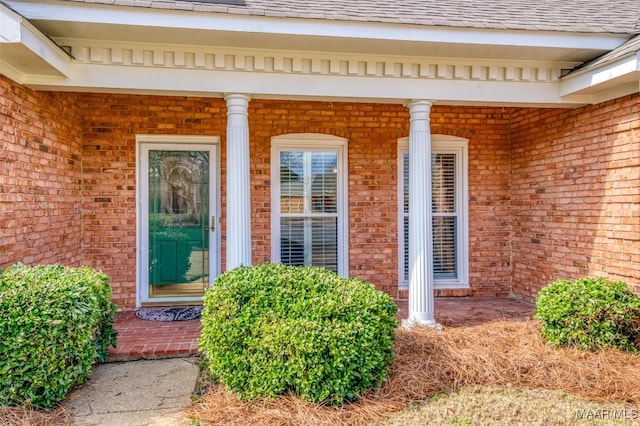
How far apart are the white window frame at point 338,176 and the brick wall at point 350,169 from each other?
0.28 feet

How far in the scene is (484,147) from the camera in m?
5.78

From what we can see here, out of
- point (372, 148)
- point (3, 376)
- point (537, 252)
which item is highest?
point (372, 148)

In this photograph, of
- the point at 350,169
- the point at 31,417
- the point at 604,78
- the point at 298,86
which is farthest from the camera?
the point at 350,169

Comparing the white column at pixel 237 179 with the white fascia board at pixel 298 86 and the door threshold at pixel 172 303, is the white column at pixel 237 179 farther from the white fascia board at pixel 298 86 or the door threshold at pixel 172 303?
the door threshold at pixel 172 303

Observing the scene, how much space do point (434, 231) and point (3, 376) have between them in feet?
16.2

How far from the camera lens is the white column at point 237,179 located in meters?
4.02

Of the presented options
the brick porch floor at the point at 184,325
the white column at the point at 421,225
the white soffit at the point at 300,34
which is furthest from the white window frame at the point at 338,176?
the white soffit at the point at 300,34

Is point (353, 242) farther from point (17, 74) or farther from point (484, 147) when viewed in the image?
point (17, 74)

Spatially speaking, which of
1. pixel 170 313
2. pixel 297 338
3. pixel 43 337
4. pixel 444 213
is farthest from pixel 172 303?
pixel 444 213

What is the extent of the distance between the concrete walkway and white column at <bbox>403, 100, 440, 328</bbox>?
228 centimetres

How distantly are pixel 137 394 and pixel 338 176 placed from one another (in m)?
3.49

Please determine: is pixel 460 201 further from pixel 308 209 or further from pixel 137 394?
pixel 137 394

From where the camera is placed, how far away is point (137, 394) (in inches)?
121

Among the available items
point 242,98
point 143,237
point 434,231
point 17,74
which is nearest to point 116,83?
point 17,74
